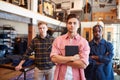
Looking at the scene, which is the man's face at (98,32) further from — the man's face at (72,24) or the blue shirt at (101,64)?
the man's face at (72,24)

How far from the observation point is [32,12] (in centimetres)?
620

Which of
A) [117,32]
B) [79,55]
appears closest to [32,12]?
[79,55]

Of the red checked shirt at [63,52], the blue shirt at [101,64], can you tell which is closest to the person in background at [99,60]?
the blue shirt at [101,64]

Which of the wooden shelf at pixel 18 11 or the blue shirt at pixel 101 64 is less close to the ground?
the wooden shelf at pixel 18 11

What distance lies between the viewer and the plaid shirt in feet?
8.89

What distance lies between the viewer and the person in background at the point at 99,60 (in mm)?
2086

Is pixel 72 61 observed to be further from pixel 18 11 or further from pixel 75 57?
pixel 18 11

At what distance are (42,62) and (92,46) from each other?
2.96 ft

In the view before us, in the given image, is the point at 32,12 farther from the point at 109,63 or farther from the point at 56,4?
the point at 56,4

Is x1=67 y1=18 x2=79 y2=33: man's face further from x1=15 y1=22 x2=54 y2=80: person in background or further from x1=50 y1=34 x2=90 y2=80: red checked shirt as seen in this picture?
x1=15 y1=22 x2=54 y2=80: person in background

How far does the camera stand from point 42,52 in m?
2.74

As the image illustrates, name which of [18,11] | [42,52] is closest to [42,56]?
[42,52]

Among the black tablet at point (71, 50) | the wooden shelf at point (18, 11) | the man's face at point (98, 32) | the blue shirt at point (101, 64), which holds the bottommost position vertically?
the blue shirt at point (101, 64)

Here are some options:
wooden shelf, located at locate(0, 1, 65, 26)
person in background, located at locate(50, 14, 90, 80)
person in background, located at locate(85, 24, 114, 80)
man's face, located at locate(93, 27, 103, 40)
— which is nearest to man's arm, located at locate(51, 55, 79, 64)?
person in background, located at locate(50, 14, 90, 80)
